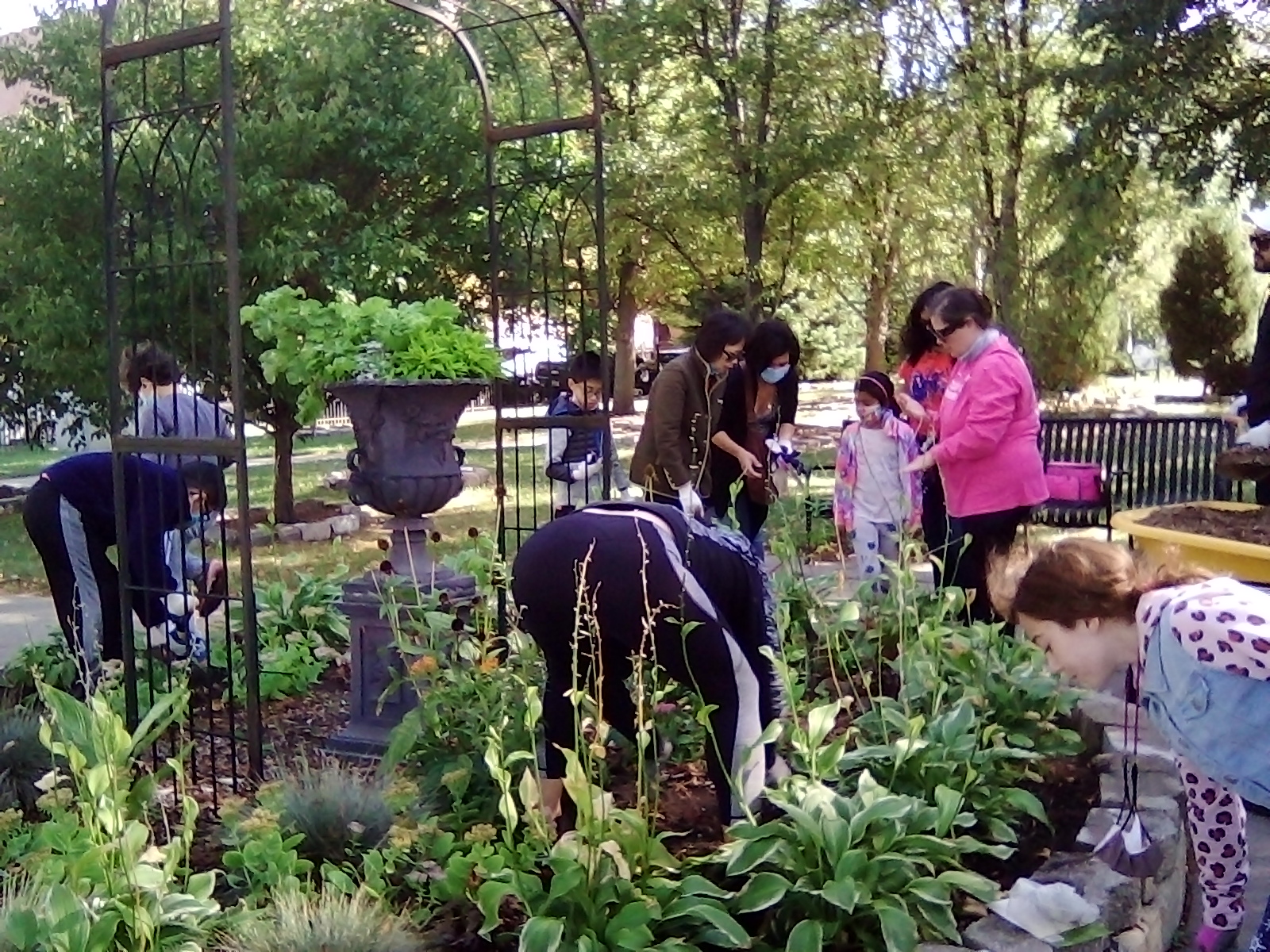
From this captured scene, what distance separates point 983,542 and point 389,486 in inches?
89.6

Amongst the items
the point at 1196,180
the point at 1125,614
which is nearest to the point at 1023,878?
the point at 1125,614

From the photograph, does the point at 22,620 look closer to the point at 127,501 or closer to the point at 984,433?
the point at 127,501

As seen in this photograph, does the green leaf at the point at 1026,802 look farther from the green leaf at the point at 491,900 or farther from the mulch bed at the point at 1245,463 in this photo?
the mulch bed at the point at 1245,463

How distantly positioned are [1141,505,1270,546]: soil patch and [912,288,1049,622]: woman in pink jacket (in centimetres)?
51

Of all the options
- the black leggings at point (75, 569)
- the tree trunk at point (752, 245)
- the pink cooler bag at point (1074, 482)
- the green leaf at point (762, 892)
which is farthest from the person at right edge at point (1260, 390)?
the tree trunk at point (752, 245)

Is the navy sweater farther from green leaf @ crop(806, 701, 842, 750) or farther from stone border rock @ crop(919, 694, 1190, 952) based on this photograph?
stone border rock @ crop(919, 694, 1190, 952)

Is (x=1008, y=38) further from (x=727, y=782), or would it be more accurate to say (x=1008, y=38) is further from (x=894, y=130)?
(x=727, y=782)

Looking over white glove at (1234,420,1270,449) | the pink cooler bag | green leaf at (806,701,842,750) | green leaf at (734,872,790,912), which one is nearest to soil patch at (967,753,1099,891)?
green leaf at (806,701,842,750)

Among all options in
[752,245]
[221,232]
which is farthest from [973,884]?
[752,245]

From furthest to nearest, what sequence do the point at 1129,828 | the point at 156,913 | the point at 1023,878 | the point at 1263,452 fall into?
1. the point at 1263,452
2. the point at 1129,828
3. the point at 1023,878
4. the point at 156,913

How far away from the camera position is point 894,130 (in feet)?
49.8

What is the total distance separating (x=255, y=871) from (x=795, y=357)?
4159 millimetres

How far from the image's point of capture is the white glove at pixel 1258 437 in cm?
502

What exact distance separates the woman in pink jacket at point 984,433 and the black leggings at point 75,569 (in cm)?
317
